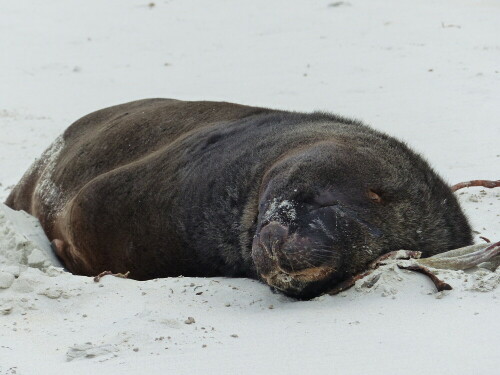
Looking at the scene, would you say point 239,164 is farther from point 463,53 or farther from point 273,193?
point 463,53

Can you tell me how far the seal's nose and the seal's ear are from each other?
477 millimetres

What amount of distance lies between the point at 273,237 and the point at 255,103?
5.76 m

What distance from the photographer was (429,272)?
12.4ft

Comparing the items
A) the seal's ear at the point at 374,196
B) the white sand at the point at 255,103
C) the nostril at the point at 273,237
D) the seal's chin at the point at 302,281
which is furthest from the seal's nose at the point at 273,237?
the seal's ear at the point at 374,196

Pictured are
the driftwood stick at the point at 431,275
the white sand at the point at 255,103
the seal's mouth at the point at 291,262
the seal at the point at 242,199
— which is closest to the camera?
the white sand at the point at 255,103

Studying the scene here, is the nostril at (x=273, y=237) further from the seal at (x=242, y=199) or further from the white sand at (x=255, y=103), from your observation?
the white sand at (x=255, y=103)

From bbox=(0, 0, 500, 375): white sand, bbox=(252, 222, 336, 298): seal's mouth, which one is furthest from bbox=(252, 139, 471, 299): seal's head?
bbox=(0, 0, 500, 375): white sand

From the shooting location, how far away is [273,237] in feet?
12.9

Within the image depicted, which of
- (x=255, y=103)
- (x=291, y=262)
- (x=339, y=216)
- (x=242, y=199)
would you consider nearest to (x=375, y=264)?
(x=339, y=216)

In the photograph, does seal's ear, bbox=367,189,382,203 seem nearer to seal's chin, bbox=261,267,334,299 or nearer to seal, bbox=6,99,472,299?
seal, bbox=6,99,472,299

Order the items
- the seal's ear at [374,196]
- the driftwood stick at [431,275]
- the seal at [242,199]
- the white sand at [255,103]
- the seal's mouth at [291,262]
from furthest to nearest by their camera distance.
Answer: the seal's ear at [374,196]
the seal at [242,199]
the seal's mouth at [291,262]
the driftwood stick at [431,275]
the white sand at [255,103]

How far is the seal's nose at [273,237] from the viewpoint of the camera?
3.92 m

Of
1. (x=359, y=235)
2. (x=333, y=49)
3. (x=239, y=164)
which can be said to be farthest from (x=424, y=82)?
(x=359, y=235)

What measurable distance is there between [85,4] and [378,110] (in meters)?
6.44
